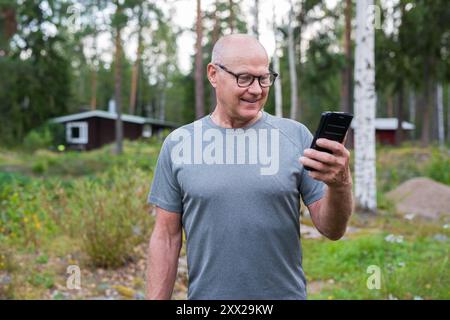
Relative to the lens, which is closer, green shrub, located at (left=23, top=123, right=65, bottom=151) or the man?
the man

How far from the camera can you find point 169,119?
65.2 m

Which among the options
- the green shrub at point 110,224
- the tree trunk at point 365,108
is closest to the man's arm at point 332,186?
the green shrub at point 110,224

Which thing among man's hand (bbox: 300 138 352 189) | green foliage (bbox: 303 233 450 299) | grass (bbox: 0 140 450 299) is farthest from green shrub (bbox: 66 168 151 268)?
man's hand (bbox: 300 138 352 189)

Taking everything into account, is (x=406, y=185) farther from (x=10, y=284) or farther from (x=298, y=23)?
(x=298, y=23)

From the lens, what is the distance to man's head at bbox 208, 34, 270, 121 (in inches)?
84.4

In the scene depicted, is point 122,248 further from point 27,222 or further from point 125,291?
point 27,222

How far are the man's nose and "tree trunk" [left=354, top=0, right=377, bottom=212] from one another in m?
9.12

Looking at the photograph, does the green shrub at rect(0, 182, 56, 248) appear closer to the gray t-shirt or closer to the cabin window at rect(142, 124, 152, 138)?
the gray t-shirt

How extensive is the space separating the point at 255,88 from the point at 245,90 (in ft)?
0.13

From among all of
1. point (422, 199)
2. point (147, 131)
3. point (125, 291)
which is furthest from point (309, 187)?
point (147, 131)

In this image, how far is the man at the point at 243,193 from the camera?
2.07 m

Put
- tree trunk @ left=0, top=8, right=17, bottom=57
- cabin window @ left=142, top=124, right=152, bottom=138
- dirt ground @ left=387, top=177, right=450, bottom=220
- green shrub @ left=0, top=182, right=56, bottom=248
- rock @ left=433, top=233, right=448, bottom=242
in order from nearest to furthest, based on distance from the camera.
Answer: green shrub @ left=0, top=182, right=56, bottom=248
rock @ left=433, top=233, right=448, bottom=242
dirt ground @ left=387, top=177, right=450, bottom=220
tree trunk @ left=0, top=8, right=17, bottom=57
cabin window @ left=142, top=124, right=152, bottom=138

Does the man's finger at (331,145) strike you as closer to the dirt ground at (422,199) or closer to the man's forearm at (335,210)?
the man's forearm at (335,210)
